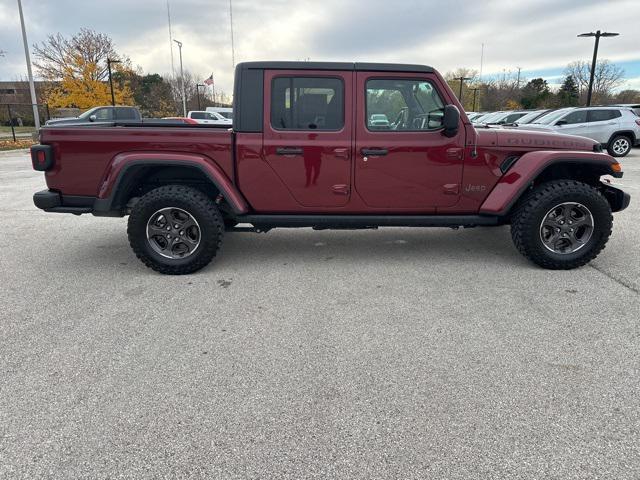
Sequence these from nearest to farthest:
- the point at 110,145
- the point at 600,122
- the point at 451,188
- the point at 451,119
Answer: the point at 451,119, the point at 110,145, the point at 451,188, the point at 600,122

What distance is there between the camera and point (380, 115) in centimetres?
407

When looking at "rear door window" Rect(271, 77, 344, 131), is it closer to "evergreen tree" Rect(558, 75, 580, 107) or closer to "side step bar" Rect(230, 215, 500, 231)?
"side step bar" Rect(230, 215, 500, 231)

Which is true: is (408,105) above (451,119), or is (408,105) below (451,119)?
above

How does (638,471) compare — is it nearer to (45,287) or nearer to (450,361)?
(450,361)

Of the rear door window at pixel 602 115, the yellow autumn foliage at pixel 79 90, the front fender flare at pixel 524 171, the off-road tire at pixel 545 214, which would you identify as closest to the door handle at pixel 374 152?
the front fender flare at pixel 524 171

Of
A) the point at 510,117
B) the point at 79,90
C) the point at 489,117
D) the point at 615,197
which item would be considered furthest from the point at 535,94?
the point at 615,197

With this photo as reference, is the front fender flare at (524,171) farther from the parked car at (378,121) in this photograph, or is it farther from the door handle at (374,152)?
the parked car at (378,121)

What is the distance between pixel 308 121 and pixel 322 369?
237 centimetres

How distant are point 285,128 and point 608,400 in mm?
3160

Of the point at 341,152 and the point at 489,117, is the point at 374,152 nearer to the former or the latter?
the point at 341,152

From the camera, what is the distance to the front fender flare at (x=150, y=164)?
3.94 m

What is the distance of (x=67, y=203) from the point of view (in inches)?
164

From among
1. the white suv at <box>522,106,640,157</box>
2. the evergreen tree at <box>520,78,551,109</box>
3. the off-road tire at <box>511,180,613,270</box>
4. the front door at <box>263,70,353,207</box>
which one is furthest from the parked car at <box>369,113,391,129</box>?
the evergreen tree at <box>520,78,551,109</box>

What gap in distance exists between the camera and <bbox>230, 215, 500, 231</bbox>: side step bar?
4.24 metres
